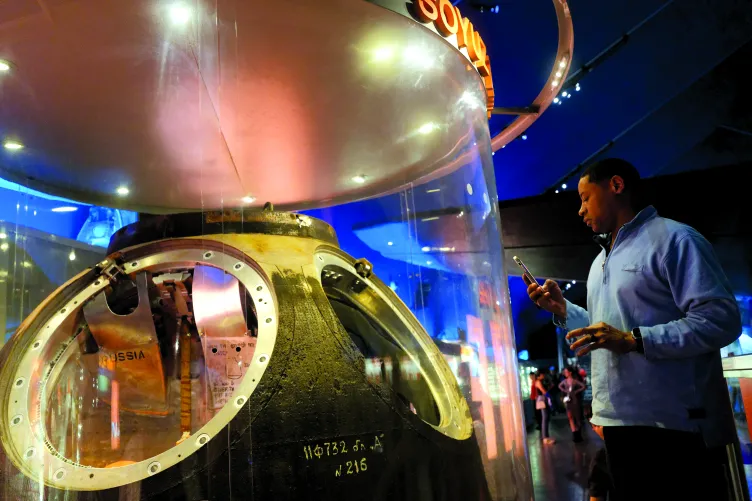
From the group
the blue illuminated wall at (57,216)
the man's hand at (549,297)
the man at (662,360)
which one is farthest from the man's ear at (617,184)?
the blue illuminated wall at (57,216)

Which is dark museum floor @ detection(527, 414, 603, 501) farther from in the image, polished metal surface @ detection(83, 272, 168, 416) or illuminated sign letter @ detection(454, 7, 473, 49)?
illuminated sign letter @ detection(454, 7, 473, 49)

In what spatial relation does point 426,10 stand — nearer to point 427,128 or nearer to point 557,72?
point 427,128

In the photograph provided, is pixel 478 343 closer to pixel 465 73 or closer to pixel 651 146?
pixel 465 73

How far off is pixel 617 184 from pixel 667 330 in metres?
0.62

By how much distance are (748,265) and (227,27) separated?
290 inches

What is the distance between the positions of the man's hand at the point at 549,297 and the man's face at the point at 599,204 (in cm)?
34

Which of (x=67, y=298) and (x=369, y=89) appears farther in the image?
(x=369, y=89)

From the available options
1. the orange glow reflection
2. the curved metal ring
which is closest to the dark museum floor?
the orange glow reflection

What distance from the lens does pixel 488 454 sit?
7.54ft

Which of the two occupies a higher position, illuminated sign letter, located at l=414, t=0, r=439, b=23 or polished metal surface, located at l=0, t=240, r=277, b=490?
illuminated sign letter, located at l=414, t=0, r=439, b=23

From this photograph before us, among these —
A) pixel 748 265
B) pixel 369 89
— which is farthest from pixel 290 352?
pixel 748 265

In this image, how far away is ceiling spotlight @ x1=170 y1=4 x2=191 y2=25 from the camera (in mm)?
1833

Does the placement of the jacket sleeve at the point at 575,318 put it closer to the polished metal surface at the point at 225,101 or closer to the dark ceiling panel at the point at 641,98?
the polished metal surface at the point at 225,101

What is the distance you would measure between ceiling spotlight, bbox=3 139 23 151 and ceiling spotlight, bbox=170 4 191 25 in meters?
1.07
